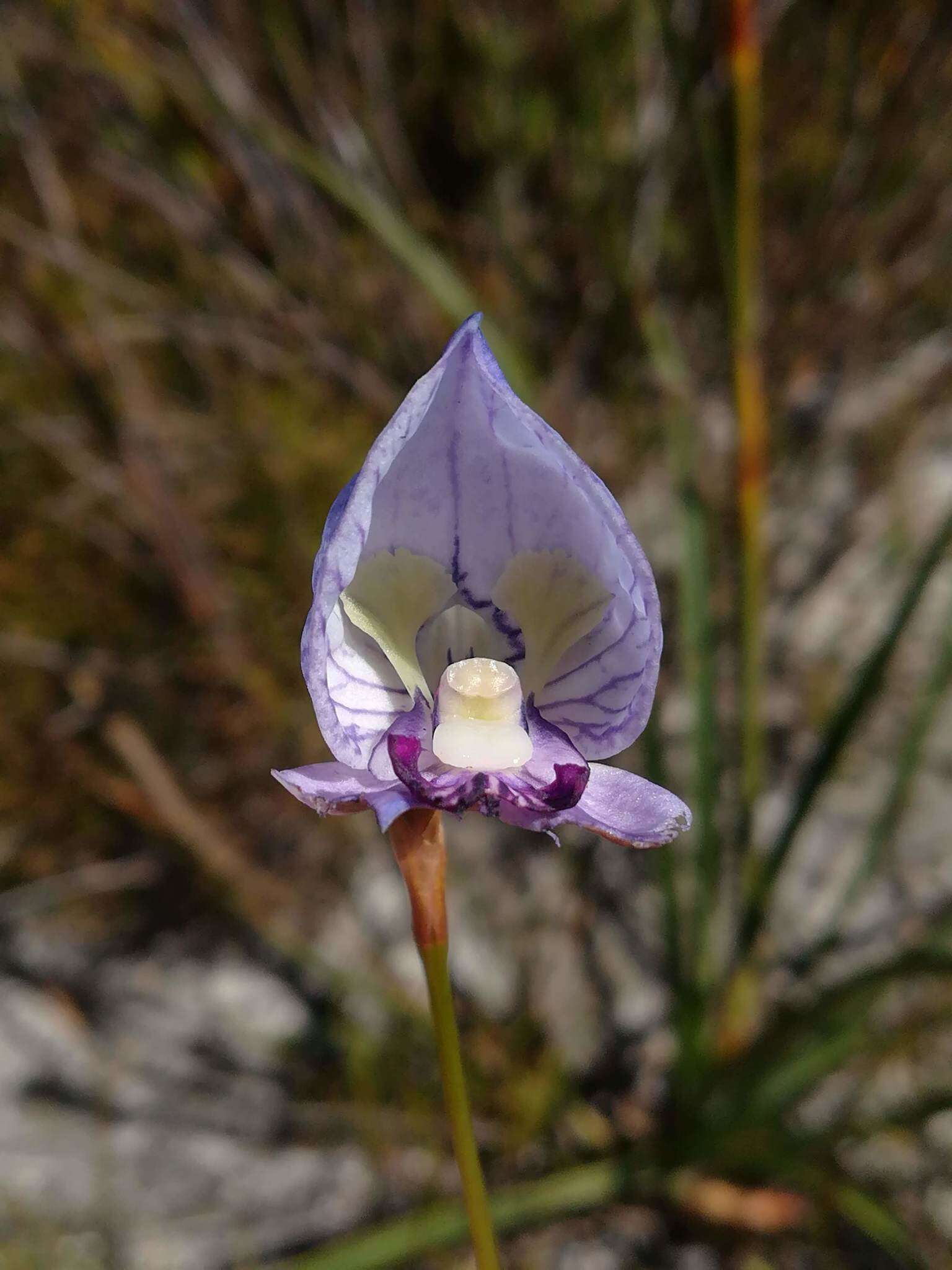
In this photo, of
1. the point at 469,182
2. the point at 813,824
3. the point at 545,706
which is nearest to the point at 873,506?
the point at 813,824

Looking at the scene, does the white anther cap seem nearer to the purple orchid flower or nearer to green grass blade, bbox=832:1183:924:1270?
the purple orchid flower

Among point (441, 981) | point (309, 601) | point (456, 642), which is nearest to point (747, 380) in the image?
point (456, 642)

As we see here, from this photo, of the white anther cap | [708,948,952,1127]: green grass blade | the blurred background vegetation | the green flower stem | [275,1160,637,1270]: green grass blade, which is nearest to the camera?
the green flower stem

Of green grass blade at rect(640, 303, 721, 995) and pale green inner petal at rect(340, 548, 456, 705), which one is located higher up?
green grass blade at rect(640, 303, 721, 995)

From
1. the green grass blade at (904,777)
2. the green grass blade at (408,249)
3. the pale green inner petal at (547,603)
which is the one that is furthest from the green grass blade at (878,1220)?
the green grass blade at (408,249)

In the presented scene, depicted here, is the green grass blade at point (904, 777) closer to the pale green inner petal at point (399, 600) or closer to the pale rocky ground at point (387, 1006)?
the pale rocky ground at point (387, 1006)

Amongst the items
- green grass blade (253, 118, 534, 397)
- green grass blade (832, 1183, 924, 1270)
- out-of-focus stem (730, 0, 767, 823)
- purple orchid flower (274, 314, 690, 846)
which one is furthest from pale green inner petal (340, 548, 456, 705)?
green grass blade (832, 1183, 924, 1270)

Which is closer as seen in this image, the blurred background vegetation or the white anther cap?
the white anther cap
